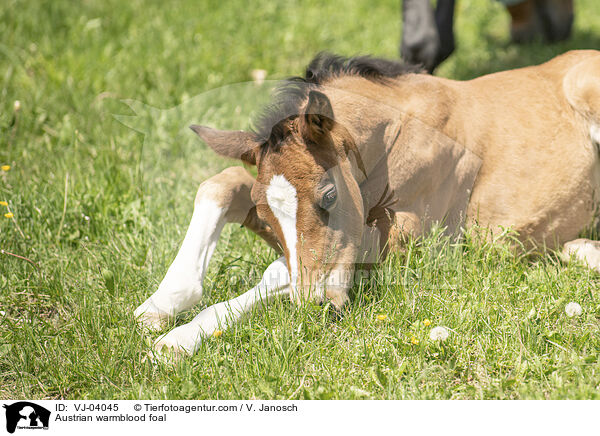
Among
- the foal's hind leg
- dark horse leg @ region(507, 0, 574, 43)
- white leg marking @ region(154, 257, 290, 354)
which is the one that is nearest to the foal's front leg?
the foal's hind leg

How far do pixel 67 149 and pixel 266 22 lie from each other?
317cm

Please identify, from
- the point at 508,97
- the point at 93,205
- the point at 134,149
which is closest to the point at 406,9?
the point at 508,97

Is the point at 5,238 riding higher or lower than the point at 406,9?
lower

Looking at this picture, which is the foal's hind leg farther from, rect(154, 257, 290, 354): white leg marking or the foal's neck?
the foal's neck

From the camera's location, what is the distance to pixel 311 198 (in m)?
2.89

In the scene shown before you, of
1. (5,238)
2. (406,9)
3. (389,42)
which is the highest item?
(406,9)

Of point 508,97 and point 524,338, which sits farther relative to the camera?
point 508,97

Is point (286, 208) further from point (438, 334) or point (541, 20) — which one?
point (541, 20)

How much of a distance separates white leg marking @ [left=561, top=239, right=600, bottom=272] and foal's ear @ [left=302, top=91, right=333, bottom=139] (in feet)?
5.49

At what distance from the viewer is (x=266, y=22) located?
7.32m

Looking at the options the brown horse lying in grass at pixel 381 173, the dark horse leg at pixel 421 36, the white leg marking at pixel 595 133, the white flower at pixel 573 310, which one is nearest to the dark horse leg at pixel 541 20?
the dark horse leg at pixel 421 36

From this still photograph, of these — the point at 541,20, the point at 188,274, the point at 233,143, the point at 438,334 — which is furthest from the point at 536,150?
the point at 541,20

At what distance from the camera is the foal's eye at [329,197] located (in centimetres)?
290
